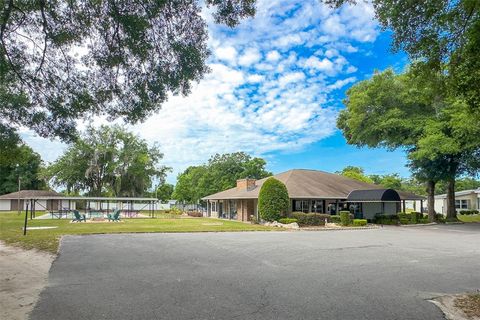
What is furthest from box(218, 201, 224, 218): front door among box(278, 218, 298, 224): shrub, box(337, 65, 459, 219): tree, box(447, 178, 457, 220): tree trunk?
box(447, 178, 457, 220): tree trunk

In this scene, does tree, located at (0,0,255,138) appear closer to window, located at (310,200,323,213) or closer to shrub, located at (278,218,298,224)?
shrub, located at (278,218,298,224)

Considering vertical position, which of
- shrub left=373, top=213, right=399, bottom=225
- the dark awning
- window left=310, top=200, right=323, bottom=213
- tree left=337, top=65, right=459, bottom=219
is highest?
tree left=337, top=65, right=459, bottom=219

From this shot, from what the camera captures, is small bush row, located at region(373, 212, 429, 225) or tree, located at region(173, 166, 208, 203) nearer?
small bush row, located at region(373, 212, 429, 225)

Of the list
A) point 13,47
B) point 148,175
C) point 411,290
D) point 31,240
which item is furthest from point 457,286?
point 148,175

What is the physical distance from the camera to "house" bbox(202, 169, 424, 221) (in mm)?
29392

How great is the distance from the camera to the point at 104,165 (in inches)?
1934

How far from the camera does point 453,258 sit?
12.6m

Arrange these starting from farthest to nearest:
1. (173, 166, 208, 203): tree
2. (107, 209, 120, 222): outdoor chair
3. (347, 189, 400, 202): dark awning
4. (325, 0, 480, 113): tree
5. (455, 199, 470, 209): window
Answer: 1. (173, 166, 208, 203): tree
2. (455, 199, 470, 209): window
3. (107, 209, 120, 222): outdoor chair
4. (347, 189, 400, 202): dark awning
5. (325, 0, 480, 113): tree

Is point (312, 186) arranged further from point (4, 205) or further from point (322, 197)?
point (4, 205)

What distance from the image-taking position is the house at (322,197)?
2939 centimetres

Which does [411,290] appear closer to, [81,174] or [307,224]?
[307,224]

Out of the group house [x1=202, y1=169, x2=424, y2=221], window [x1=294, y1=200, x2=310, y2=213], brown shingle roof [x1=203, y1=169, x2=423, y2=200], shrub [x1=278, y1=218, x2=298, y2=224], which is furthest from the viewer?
window [x1=294, y1=200, x2=310, y2=213]

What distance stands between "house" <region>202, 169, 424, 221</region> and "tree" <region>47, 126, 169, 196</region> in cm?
1669

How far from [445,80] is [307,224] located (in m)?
19.5
